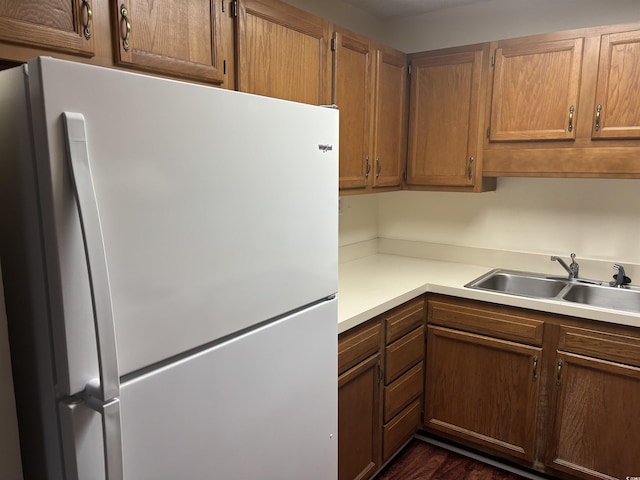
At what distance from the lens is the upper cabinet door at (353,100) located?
6.73 ft

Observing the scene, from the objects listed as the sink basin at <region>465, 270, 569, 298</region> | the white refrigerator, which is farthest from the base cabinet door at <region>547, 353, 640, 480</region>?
the white refrigerator

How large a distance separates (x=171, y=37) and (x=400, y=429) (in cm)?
192

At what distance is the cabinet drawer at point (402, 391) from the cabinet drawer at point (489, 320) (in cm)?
28

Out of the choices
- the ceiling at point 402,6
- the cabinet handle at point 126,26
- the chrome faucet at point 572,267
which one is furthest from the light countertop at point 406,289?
the ceiling at point 402,6

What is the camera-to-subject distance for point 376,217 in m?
3.13

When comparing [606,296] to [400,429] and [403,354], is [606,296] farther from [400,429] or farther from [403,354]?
[400,429]

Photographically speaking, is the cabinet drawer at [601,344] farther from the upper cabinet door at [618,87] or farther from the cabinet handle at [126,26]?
the cabinet handle at [126,26]

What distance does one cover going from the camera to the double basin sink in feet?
7.35

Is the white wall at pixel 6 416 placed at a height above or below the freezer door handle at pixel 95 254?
below

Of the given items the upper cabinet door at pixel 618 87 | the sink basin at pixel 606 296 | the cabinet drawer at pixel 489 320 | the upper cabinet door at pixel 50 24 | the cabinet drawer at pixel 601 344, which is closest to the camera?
the upper cabinet door at pixel 50 24

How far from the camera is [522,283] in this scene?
2547mm

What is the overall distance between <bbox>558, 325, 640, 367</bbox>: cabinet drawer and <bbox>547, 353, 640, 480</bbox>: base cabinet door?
0.08 ft

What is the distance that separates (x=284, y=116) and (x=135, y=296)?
0.54 metres

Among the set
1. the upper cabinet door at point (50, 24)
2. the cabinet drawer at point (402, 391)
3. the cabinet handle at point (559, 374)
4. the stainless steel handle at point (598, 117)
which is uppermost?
the upper cabinet door at point (50, 24)
